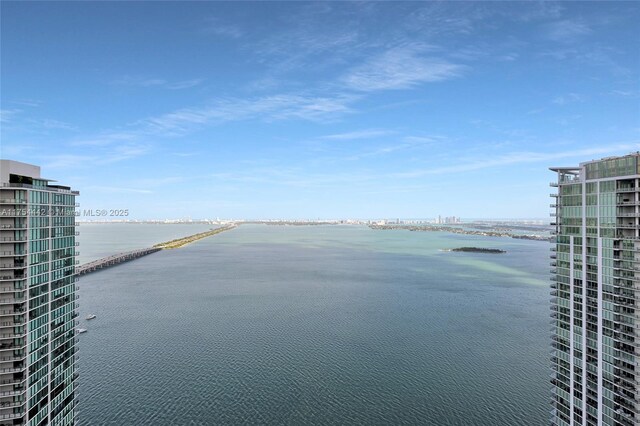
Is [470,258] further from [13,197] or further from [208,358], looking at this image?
[13,197]

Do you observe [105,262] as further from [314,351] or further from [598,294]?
[598,294]

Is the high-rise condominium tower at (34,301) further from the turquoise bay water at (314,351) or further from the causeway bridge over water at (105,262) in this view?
the causeway bridge over water at (105,262)

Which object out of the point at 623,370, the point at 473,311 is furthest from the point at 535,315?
the point at 623,370

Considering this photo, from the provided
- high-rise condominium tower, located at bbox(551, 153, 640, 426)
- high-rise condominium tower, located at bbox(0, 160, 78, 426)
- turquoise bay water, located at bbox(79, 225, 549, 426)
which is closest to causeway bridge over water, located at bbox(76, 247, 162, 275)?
turquoise bay water, located at bbox(79, 225, 549, 426)

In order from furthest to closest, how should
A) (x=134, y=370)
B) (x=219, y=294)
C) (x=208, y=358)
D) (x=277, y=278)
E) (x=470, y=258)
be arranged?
(x=470, y=258) → (x=277, y=278) → (x=219, y=294) → (x=208, y=358) → (x=134, y=370)

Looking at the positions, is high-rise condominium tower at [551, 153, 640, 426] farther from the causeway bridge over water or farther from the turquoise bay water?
the causeway bridge over water

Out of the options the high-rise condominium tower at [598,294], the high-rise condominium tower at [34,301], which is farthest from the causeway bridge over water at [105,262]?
the high-rise condominium tower at [598,294]
